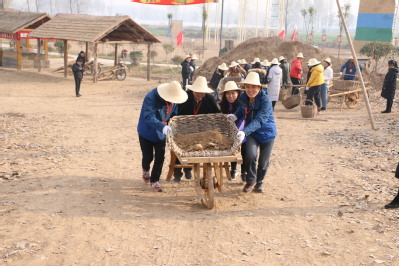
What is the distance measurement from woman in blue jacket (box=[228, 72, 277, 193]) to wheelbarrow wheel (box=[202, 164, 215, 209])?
75 cm

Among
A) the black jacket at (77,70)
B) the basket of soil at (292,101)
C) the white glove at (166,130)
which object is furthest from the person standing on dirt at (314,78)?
the black jacket at (77,70)

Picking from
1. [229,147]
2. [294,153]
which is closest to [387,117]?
[294,153]

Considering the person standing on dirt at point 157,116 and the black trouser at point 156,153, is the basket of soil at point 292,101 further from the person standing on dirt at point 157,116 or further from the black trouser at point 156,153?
the black trouser at point 156,153

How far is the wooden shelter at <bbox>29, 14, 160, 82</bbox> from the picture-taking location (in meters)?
20.6

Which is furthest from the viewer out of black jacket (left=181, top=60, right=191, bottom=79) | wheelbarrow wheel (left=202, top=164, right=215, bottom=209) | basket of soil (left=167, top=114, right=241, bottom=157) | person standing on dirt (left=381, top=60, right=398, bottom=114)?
black jacket (left=181, top=60, right=191, bottom=79)

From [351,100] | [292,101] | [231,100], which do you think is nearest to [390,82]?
[351,100]

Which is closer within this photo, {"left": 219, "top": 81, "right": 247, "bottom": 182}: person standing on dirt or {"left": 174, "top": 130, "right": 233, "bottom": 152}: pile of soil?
{"left": 174, "top": 130, "right": 233, "bottom": 152}: pile of soil

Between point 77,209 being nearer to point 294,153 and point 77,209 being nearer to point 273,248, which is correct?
point 273,248

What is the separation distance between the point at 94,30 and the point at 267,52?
320 inches

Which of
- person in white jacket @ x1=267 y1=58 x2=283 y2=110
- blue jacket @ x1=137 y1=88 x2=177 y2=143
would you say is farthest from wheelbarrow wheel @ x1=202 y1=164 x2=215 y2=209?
person in white jacket @ x1=267 y1=58 x2=283 y2=110

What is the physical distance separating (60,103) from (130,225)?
11.4 m

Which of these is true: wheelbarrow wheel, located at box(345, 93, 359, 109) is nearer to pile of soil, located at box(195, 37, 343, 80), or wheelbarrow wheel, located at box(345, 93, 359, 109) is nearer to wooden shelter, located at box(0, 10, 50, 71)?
pile of soil, located at box(195, 37, 343, 80)

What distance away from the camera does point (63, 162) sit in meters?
8.03

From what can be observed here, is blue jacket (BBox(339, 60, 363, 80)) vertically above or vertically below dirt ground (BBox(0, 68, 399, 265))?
above
